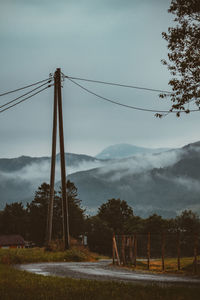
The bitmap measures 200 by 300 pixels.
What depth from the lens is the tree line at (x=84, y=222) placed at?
99.2 metres

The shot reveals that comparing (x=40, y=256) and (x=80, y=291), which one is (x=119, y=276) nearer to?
(x=80, y=291)

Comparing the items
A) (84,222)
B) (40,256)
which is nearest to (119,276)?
(40,256)

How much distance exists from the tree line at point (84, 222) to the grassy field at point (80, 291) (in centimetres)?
8325

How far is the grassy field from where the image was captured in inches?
429

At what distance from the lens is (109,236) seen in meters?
103

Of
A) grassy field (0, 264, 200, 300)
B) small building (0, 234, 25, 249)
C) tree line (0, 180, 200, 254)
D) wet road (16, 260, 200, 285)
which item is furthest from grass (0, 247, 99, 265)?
small building (0, 234, 25, 249)

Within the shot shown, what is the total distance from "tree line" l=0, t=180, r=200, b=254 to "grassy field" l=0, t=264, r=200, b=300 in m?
83.3

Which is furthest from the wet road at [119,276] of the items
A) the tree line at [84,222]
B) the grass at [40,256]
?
the tree line at [84,222]

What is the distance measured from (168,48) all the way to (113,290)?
407 inches

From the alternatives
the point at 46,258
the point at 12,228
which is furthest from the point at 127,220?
the point at 46,258

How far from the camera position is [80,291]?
12.0 metres

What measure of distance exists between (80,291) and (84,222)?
3789 inches

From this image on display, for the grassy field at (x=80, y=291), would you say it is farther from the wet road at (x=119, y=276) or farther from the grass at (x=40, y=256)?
the grass at (x=40, y=256)

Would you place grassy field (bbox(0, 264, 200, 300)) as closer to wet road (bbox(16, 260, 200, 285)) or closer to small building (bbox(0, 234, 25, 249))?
wet road (bbox(16, 260, 200, 285))
